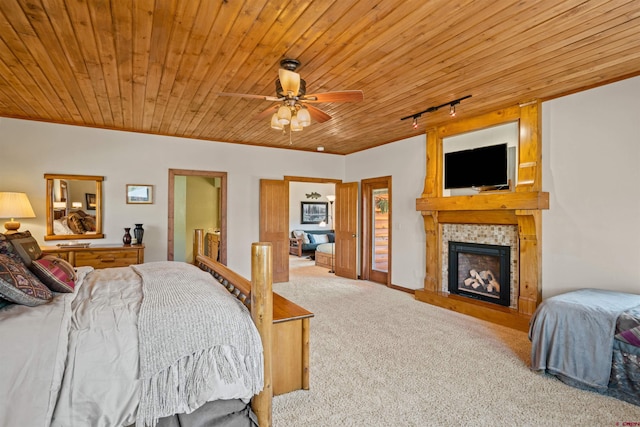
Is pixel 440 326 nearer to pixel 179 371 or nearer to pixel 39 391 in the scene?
pixel 179 371

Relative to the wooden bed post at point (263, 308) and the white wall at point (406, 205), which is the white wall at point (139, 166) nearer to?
the white wall at point (406, 205)

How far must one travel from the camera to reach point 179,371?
5.60 feet

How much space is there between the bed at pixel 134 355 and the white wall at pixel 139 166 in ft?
10.9

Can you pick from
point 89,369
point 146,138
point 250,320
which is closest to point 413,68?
point 250,320

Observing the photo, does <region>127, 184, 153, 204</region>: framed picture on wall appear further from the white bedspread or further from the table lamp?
the white bedspread

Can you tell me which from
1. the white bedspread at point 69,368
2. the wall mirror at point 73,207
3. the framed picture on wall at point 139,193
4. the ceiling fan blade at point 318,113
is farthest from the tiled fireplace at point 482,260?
the wall mirror at point 73,207

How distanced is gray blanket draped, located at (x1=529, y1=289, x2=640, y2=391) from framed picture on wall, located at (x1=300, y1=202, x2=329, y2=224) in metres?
8.55

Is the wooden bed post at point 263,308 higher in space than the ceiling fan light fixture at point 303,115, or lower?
lower

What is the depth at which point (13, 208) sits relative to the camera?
4070mm

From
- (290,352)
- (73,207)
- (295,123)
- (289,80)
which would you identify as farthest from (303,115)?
(73,207)

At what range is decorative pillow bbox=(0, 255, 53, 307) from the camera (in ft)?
5.65

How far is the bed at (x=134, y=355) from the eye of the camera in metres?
1.52

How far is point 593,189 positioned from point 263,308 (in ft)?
11.6

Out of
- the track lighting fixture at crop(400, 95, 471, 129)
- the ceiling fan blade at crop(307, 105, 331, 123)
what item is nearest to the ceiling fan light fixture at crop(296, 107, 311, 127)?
the ceiling fan blade at crop(307, 105, 331, 123)
